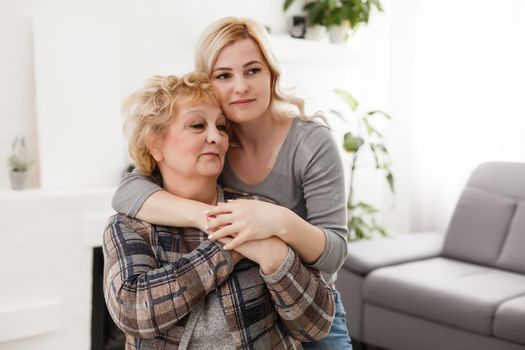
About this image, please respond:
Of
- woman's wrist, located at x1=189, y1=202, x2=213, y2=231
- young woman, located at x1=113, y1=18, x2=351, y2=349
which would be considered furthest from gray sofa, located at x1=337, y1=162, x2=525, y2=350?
woman's wrist, located at x1=189, y1=202, x2=213, y2=231

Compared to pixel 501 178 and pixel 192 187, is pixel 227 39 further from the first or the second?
pixel 501 178

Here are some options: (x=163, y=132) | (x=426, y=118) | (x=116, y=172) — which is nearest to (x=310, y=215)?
(x=163, y=132)

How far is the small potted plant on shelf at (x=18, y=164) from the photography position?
288 centimetres

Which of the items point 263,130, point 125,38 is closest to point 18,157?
point 125,38

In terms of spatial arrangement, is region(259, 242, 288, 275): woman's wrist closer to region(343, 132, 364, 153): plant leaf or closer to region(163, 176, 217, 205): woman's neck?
region(163, 176, 217, 205): woman's neck

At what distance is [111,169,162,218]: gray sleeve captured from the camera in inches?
56.9

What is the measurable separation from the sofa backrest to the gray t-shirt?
1.86 metres

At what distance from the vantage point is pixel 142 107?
144cm

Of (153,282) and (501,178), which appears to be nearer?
(153,282)

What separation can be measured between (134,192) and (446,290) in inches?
71.5

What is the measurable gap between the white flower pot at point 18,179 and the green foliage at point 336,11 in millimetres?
1925

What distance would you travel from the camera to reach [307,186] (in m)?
1.59

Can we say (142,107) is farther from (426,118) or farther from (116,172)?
(426,118)

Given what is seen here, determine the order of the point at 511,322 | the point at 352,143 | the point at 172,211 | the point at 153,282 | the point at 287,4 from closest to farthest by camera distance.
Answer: the point at 153,282 < the point at 172,211 < the point at 511,322 < the point at 352,143 < the point at 287,4
